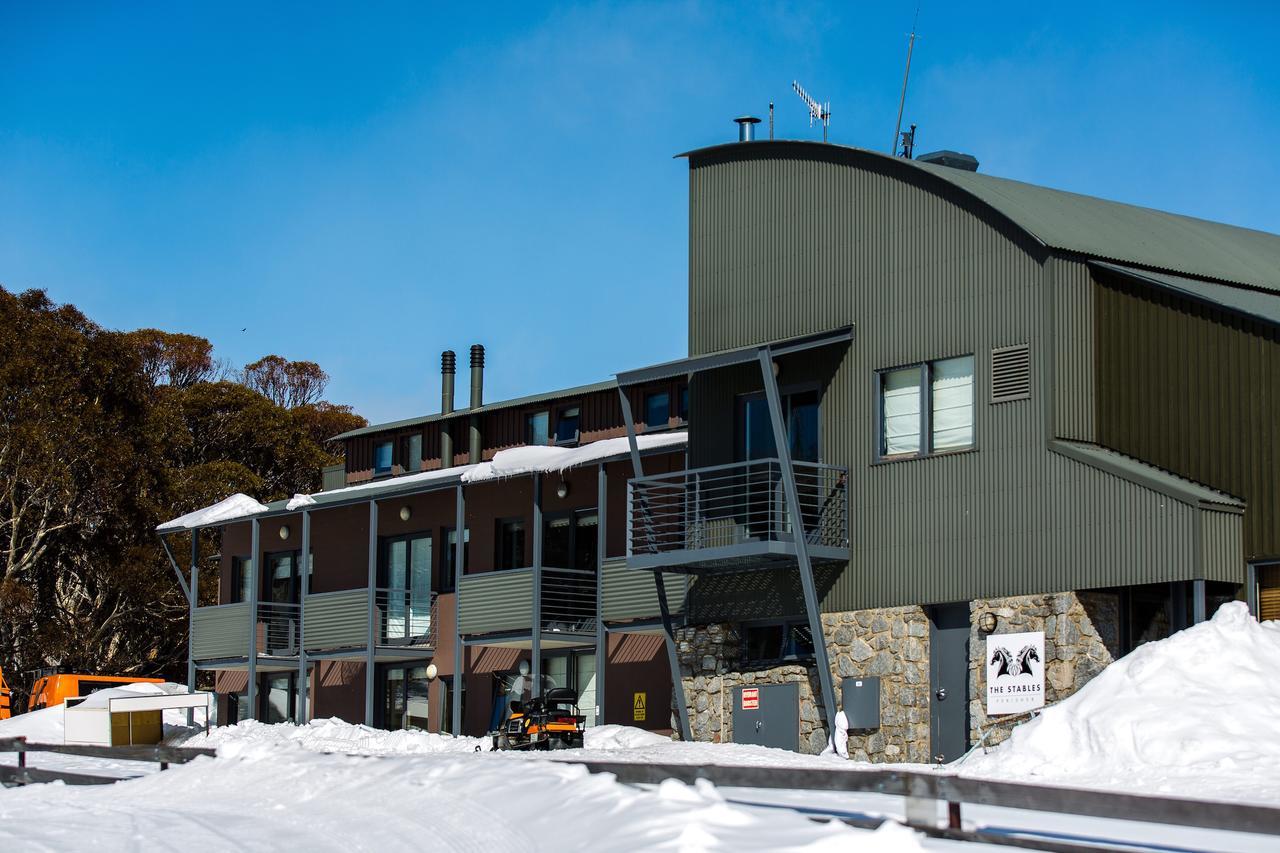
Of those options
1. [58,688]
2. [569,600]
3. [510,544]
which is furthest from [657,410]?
[58,688]

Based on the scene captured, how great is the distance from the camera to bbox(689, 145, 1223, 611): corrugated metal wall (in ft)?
65.6

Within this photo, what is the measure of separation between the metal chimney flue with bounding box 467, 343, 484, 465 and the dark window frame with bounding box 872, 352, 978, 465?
46.2ft

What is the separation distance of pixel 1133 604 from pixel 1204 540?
1907 mm

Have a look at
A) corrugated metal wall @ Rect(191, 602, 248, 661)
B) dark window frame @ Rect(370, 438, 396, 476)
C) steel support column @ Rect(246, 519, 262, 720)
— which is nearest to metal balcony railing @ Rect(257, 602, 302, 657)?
steel support column @ Rect(246, 519, 262, 720)

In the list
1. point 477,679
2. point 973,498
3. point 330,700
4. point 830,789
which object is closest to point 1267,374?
point 973,498

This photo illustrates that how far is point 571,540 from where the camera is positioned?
1170 inches

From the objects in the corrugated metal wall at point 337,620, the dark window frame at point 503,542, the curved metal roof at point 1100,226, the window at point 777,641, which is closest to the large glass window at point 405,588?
the corrugated metal wall at point 337,620

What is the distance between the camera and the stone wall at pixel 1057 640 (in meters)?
19.7

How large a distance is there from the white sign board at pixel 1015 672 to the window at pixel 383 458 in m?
19.3

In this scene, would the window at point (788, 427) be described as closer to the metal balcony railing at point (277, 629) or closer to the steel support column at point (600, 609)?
the steel support column at point (600, 609)

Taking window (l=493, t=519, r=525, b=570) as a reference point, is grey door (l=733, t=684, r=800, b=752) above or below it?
below

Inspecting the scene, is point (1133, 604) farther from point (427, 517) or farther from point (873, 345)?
point (427, 517)

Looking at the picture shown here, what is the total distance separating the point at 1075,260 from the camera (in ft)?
67.7

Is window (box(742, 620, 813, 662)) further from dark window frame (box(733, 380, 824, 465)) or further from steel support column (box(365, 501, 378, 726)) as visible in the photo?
steel support column (box(365, 501, 378, 726))
